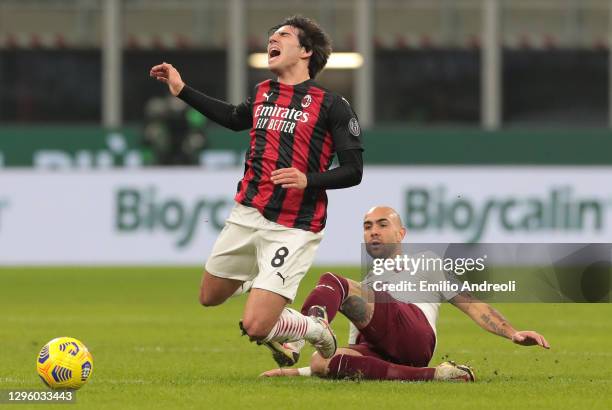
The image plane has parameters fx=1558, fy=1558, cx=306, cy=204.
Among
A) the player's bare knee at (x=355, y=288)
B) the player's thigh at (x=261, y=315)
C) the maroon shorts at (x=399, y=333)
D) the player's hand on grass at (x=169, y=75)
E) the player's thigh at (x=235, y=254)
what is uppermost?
the player's hand on grass at (x=169, y=75)

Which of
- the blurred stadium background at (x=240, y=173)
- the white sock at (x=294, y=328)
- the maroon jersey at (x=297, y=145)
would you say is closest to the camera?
the white sock at (x=294, y=328)

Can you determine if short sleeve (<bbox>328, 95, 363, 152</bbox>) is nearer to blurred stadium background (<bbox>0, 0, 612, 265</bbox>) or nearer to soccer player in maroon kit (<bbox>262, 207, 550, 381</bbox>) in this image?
soccer player in maroon kit (<bbox>262, 207, 550, 381</bbox>)

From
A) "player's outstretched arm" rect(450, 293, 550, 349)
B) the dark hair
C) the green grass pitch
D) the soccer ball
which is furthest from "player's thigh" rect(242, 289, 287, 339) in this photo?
the dark hair

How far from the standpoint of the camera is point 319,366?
29.3 feet

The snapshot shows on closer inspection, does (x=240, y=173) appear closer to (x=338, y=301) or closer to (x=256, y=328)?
(x=338, y=301)

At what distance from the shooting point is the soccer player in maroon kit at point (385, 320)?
8.61 metres

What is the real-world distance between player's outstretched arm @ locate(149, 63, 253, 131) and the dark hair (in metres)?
0.47

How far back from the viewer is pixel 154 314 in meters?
14.0

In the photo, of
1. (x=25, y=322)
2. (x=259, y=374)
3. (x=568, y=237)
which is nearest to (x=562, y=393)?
(x=259, y=374)

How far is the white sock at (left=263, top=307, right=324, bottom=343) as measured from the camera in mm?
8445

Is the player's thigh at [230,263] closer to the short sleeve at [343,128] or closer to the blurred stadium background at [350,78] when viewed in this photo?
the short sleeve at [343,128]

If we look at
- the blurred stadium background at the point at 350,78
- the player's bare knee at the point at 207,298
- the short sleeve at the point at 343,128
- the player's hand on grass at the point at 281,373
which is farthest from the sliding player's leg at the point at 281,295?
the blurred stadium background at the point at 350,78

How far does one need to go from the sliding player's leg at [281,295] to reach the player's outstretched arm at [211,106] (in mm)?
781

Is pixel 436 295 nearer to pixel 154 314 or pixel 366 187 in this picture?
pixel 154 314
